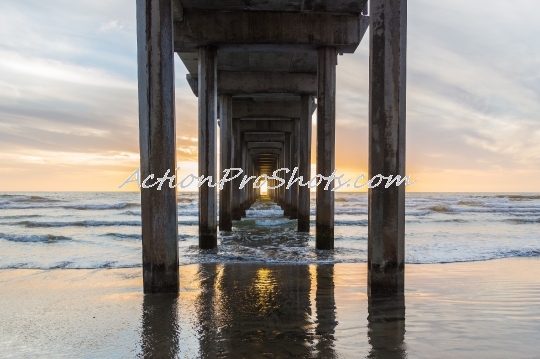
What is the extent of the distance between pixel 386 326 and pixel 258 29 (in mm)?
7344

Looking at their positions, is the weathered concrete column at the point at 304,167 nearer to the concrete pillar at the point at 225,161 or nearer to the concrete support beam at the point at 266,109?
the concrete pillar at the point at 225,161

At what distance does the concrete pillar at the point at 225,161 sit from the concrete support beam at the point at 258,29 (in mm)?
4168

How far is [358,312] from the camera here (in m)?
4.19

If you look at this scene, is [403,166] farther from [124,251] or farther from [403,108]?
[124,251]

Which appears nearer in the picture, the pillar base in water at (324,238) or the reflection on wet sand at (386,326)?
the reflection on wet sand at (386,326)

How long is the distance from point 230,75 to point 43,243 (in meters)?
7.09

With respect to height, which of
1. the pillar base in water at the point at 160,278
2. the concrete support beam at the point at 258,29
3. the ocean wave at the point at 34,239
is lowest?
the ocean wave at the point at 34,239

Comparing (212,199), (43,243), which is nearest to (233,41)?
(212,199)

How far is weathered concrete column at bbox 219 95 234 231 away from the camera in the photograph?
12.5 m

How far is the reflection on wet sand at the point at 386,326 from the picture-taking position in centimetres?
316

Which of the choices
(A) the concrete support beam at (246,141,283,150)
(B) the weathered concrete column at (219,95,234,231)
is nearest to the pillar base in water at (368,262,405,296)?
(B) the weathered concrete column at (219,95,234,231)

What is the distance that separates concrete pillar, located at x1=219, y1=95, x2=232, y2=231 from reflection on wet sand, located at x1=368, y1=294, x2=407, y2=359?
8.14 metres

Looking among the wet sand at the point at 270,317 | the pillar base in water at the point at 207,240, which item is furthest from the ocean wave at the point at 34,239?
the wet sand at the point at 270,317

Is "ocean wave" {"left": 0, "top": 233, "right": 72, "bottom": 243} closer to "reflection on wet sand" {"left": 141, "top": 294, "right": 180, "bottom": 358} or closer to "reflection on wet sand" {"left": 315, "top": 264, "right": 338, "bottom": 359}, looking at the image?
"reflection on wet sand" {"left": 141, "top": 294, "right": 180, "bottom": 358}
